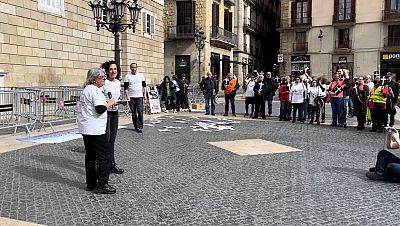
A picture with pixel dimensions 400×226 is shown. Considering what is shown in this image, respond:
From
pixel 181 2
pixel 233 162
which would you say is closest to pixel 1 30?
pixel 233 162

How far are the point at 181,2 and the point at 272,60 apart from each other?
3332 centimetres

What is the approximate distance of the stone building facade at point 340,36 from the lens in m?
42.2

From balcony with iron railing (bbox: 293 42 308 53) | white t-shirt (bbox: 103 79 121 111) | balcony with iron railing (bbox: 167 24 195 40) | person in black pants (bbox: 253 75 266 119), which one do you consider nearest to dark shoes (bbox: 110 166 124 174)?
white t-shirt (bbox: 103 79 121 111)

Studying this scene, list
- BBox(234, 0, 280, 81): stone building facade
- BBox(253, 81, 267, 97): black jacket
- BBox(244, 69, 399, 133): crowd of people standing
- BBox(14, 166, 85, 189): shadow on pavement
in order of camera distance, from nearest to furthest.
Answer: BBox(14, 166, 85, 189): shadow on pavement → BBox(244, 69, 399, 133): crowd of people standing → BBox(253, 81, 267, 97): black jacket → BBox(234, 0, 280, 81): stone building facade

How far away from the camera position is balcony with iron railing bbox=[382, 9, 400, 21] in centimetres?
4156

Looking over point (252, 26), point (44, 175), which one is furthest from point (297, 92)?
point (252, 26)

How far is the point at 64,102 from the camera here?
41.0 ft

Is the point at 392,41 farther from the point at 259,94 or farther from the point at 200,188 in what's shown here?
the point at 200,188

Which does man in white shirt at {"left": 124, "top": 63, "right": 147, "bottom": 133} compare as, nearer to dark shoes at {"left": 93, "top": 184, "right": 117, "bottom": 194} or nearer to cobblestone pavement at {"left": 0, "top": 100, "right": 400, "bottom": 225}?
cobblestone pavement at {"left": 0, "top": 100, "right": 400, "bottom": 225}

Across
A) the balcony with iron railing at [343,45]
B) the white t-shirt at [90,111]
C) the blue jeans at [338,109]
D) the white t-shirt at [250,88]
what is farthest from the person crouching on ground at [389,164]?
the balcony with iron railing at [343,45]

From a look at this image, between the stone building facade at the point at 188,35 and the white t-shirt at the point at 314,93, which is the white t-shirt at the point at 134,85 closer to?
the white t-shirt at the point at 314,93

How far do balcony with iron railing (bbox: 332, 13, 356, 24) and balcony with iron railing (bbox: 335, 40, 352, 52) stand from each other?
2078 mm

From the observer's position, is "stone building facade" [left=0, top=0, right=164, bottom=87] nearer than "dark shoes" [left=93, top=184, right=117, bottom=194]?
No

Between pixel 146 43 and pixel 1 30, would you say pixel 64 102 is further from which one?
pixel 146 43
